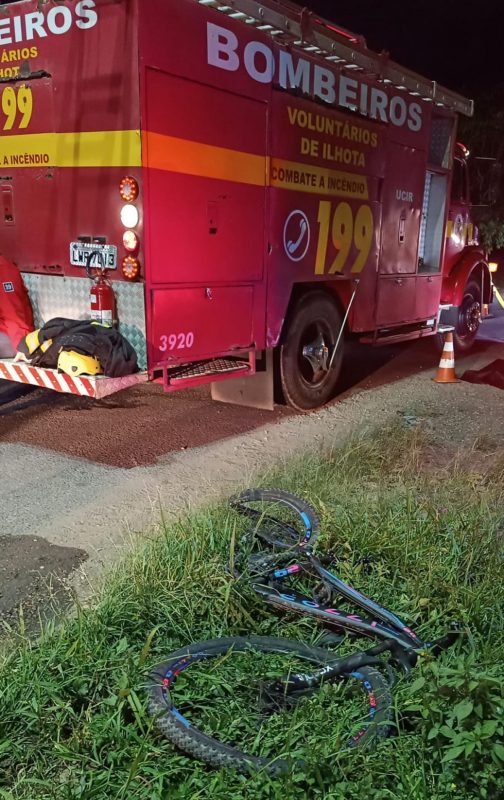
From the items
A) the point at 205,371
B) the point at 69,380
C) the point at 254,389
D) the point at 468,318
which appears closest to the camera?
the point at 69,380

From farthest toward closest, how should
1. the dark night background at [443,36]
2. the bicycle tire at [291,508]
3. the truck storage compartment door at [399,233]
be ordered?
the dark night background at [443,36] < the truck storage compartment door at [399,233] < the bicycle tire at [291,508]

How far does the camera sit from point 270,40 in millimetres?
5305

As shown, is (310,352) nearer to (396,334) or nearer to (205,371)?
(205,371)

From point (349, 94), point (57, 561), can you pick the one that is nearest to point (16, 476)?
point (57, 561)

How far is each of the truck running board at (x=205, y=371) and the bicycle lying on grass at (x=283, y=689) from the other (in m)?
2.51

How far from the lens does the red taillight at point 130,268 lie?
466 centimetres

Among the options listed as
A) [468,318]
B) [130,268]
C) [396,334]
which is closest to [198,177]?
[130,268]

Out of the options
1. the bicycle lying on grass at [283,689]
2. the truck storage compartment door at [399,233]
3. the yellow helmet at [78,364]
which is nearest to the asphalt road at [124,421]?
the yellow helmet at [78,364]

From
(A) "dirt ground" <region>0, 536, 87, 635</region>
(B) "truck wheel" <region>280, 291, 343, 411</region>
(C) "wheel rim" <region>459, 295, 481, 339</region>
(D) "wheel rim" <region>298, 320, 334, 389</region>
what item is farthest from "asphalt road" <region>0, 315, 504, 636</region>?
(C) "wheel rim" <region>459, 295, 481, 339</region>

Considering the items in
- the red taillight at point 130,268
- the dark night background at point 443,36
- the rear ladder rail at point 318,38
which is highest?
the dark night background at point 443,36

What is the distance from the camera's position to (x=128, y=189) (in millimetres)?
4594

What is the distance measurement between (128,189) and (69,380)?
1364 mm

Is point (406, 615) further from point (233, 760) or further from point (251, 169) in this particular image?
point (251, 169)

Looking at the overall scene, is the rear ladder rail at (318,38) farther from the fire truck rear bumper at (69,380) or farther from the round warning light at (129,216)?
the fire truck rear bumper at (69,380)
